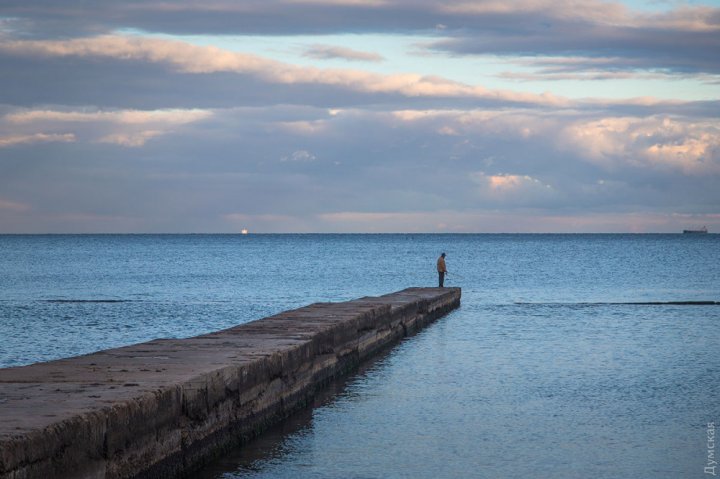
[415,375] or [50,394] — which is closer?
[50,394]

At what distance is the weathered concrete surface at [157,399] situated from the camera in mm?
7624

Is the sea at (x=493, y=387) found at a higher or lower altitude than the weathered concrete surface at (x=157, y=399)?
lower

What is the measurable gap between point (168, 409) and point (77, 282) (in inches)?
1940

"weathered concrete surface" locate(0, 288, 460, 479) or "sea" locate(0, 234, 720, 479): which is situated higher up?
"weathered concrete surface" locate(0, 288, 460, 479)

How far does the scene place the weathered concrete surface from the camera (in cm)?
762

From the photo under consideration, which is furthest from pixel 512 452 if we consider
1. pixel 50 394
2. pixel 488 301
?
pixel 488 301

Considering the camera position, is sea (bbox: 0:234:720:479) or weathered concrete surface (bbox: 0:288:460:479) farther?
sea (bbox: 0:234:720:479)

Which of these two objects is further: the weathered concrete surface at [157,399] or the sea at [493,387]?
the sea at [493,387]

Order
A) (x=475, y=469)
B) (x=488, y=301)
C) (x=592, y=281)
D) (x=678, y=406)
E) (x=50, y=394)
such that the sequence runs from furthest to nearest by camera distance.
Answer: (x=592, y=281), (x=488, y=301), (x=678, y=406), (x=475, y=469), (x=50, y=394)

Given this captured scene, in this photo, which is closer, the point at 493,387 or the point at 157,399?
the point at 157,399

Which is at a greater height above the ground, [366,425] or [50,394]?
[50,394]

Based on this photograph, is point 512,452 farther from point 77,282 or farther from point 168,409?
point 77,282

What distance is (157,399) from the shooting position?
9.29 metres

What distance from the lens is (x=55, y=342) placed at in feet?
82.2
